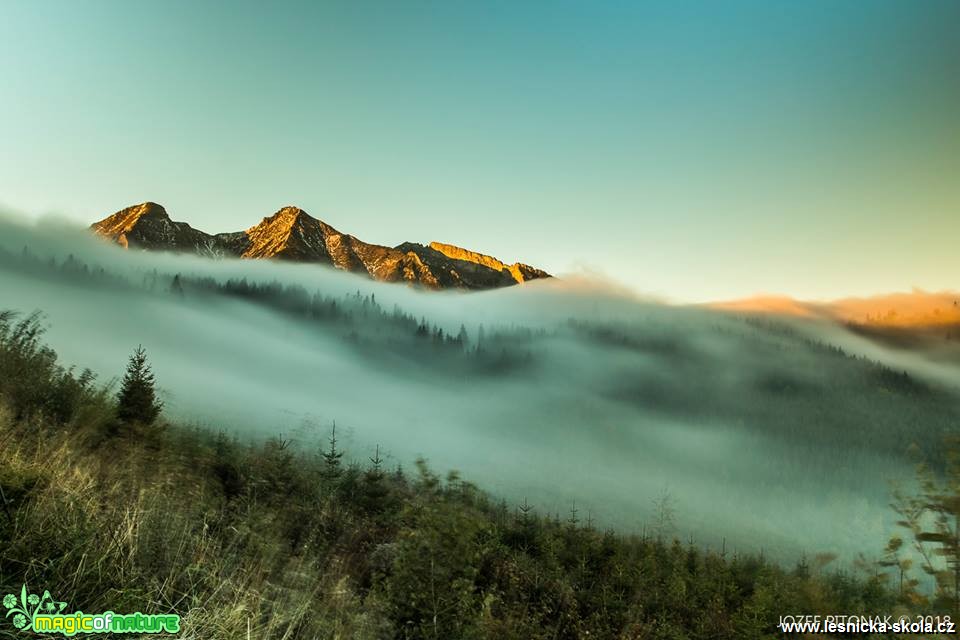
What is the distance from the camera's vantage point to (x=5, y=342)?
1525 centimetres

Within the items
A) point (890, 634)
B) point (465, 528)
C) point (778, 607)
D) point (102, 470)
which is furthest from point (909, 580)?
point (778, 607)

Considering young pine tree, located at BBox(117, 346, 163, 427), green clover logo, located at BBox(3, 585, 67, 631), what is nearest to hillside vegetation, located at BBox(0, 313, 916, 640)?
green clover logo, located at BBox(3, 585, 67, 631)

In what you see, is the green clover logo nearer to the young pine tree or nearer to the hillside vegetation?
the hillside vegetation

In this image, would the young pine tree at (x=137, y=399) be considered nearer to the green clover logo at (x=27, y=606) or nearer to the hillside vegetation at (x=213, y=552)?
the hillside vegetation at (x=213, y=552)

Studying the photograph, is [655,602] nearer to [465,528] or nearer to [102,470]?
[465,528]

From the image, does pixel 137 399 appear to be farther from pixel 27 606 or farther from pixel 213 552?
pixel 27 606

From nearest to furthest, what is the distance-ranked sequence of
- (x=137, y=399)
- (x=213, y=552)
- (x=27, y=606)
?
(x=27, y=606) < (x=213, y=552) < (x=137, y=399)

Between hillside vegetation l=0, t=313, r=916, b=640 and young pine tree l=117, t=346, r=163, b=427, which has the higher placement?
hillside vegetation l=0, t=313, r=916, b=640

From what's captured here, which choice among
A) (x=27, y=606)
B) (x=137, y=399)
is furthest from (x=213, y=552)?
(x=137, y=399)

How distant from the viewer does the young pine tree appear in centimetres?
1905

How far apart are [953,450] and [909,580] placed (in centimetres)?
116

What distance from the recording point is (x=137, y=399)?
19859mm

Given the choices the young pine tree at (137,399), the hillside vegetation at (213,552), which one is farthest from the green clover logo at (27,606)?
the young pine tree at (137,399)

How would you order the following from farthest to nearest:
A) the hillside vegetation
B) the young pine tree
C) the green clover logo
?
the young pine tree, the hillside vegetation, the green clover logo
